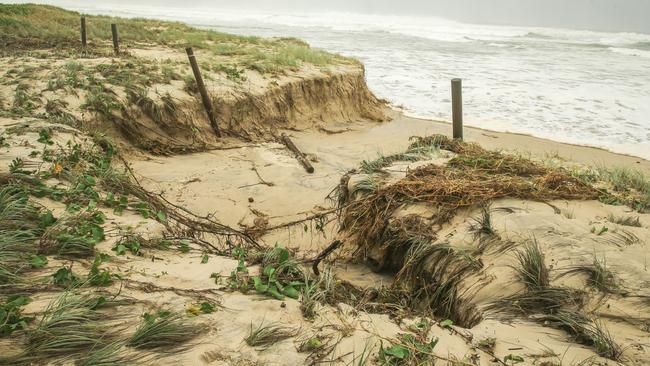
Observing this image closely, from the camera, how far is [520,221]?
4.14 metres

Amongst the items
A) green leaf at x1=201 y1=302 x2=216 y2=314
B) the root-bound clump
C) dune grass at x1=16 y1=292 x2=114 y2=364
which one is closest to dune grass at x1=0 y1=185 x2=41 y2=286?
dune grass at x1=16 y1=292 x2=114 y2=364

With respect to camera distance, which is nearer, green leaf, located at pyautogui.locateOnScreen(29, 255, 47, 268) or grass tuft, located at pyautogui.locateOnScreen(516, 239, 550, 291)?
green leaf, located at pyautogui.locateOnScreen(29, 255, 47, 268)

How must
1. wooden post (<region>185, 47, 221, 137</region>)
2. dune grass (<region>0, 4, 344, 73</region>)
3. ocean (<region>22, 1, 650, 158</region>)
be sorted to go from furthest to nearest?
dune grass (<region>0, 4, 344, 73</region>), ocean (<region>22, 1, 650, 158</region>), wooden post (<region>185, 47, 221, 137</region>)

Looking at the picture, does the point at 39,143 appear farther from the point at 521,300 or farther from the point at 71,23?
the point at 71,23

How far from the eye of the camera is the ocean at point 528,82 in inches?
454

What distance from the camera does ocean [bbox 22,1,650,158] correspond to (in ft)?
37.8

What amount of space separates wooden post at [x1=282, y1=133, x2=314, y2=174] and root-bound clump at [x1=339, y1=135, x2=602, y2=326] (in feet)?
8.85

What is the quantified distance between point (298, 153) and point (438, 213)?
201 inches

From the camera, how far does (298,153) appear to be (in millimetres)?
9148

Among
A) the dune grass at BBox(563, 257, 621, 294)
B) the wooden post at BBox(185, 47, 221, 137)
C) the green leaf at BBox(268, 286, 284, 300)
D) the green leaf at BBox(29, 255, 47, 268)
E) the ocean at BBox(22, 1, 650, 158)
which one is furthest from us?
the ocean at BBox(22, 1, 650, 158)

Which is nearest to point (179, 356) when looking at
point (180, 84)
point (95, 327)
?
point (95, 327)

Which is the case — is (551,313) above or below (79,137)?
below

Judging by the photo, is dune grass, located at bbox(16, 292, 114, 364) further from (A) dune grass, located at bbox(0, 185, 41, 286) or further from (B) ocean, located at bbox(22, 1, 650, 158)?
(B) ocean, located at bbox(22, 1, 650, 158)

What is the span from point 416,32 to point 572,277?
1375 inches
